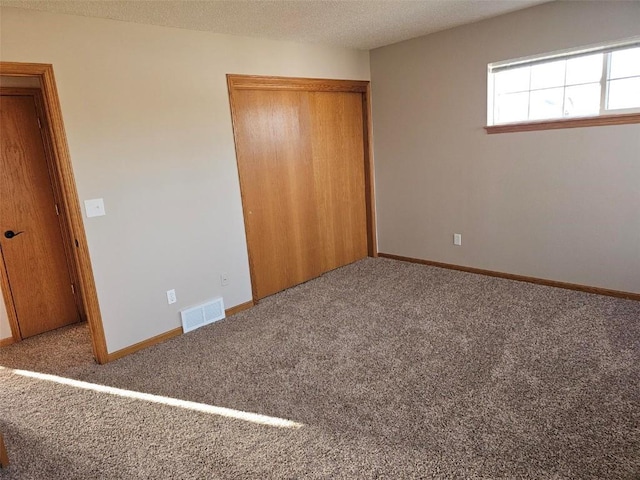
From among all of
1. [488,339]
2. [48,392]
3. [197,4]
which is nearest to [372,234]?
[488,339]

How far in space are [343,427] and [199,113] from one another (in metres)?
2.58

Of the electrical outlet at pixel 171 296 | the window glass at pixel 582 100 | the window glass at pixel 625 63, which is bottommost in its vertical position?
the electrical outlet at pixel 171 296

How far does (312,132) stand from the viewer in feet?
14.2

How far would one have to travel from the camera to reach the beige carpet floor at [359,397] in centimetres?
187

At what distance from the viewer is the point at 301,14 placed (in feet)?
10.1

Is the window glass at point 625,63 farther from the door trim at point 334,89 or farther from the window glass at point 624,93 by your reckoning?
the door trim at point 334,89

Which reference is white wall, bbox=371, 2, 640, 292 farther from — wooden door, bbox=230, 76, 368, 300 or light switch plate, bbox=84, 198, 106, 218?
light switch plate, bbox=84, 198, 106, 218

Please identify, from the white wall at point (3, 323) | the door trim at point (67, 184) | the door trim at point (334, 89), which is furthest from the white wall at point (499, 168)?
the white wall at point (3, 323)

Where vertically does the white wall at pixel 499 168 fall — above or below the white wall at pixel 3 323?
above

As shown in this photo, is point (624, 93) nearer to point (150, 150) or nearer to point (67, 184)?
point (150, 150)

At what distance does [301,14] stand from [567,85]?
228cm

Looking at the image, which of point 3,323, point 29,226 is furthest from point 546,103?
point 3,323

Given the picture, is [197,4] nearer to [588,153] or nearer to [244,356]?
[244,356]

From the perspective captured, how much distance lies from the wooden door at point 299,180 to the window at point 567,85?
1559 mm
